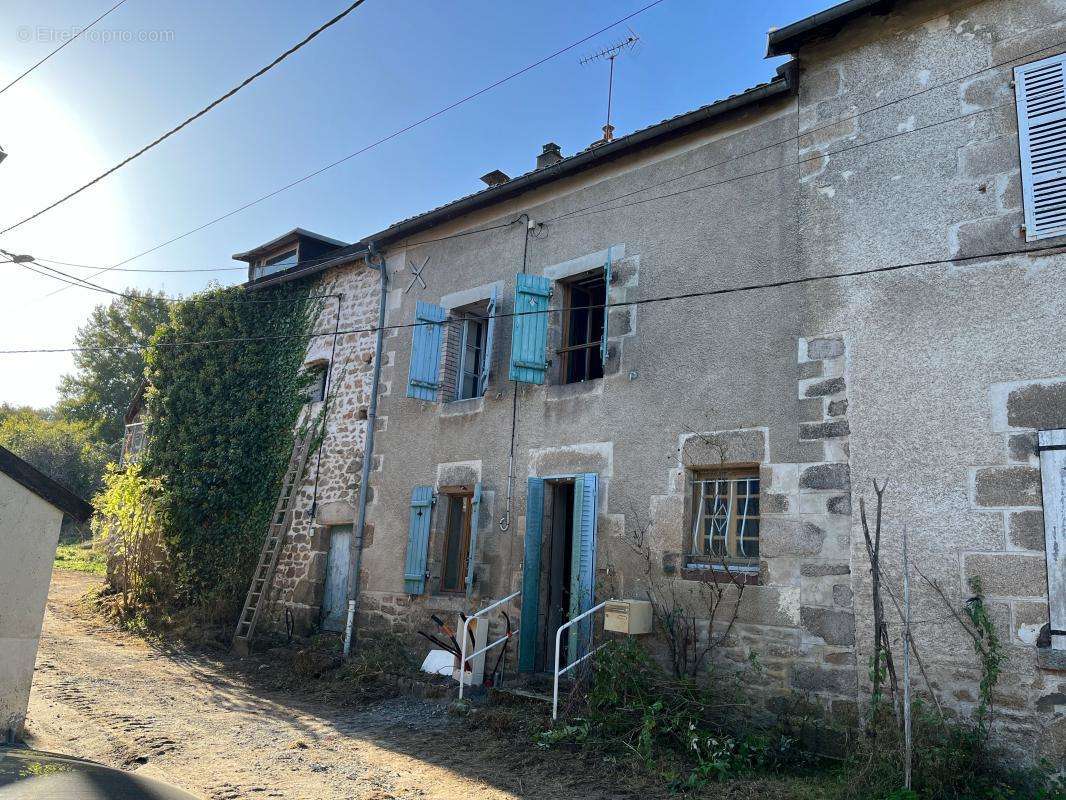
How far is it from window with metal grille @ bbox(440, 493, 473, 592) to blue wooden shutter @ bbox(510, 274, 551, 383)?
1797 millimetres

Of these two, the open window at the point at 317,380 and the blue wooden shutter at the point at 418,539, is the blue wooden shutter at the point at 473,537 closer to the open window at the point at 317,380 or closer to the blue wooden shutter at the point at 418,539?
the blue wooden shutter at the point at 418,539

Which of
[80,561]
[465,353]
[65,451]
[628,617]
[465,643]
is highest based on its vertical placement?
[465,353]

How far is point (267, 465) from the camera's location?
39.3 ft

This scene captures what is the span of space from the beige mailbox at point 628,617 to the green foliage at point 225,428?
261 inches

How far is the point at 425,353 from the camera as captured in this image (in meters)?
9.67

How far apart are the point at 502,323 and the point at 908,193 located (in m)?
4.58

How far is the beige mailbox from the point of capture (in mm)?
6691

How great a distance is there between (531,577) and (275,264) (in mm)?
9113

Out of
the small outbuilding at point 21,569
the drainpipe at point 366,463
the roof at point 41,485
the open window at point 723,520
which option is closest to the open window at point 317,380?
the drainpipe at point 366,463

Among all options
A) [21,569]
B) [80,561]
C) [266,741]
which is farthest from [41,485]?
[80,561]

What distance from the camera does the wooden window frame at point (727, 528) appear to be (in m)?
6.70

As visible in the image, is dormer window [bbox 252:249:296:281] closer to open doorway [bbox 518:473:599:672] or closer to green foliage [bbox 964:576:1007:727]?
open doorway [bbox 518:473:599:672]

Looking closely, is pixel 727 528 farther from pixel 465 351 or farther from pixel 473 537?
pixel 465 351

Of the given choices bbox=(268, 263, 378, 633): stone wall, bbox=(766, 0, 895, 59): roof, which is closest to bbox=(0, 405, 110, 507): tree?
bbox=(268, 263, 378, 633): stone wall
